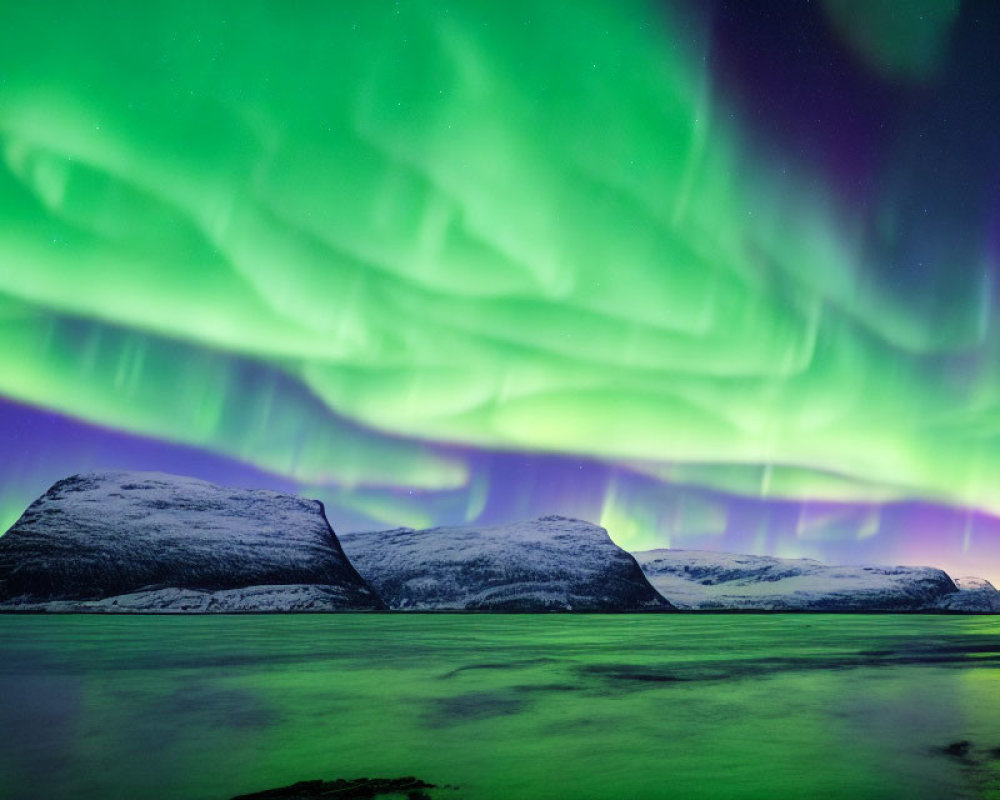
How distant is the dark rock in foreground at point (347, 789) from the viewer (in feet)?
40.8

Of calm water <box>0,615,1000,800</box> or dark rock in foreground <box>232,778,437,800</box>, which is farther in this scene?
calm water <box>0,615,1000,800</box>

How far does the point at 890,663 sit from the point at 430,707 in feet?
104

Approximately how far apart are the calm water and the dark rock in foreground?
0.56 metres

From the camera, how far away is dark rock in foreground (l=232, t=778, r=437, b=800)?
490 inches

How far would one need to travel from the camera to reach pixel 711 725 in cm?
2091

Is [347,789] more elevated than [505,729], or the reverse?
[347,789]

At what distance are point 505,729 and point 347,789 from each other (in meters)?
7.87

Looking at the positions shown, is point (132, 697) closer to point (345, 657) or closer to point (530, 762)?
point (530, 762)

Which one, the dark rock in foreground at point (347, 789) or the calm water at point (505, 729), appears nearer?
the dark rock in foreground at point (347, 789)

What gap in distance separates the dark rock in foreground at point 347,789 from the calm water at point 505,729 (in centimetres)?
56

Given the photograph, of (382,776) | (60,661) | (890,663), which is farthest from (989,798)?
(60,661)

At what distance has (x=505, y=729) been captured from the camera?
2000 centimetres

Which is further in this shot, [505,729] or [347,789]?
[505,729]

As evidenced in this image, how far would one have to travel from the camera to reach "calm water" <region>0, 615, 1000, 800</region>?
552 inches
